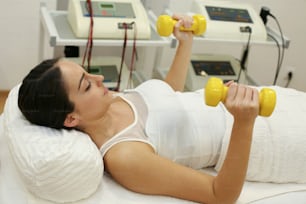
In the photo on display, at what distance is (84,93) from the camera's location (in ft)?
4.26

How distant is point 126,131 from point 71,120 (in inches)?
7.1

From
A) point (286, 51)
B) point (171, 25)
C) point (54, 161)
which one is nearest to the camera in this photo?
point (54, 161)

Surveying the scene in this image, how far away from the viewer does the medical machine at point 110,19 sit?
194 cm

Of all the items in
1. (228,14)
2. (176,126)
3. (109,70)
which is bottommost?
(109,70)

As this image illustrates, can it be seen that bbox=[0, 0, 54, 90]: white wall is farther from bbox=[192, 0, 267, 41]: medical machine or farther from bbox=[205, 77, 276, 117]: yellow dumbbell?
bbox=[205, 77, 276, 117]: yellow dumbbell

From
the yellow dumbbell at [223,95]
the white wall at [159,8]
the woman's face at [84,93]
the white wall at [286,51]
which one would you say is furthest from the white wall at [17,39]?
the yellow dumbbell at [223,95]

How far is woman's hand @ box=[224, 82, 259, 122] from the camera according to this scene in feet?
3.84

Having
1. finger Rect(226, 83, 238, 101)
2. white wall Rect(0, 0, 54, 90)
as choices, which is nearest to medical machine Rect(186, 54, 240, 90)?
white wall Rect(0, 0, 54, 90)

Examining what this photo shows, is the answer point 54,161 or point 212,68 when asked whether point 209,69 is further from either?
point 54,161

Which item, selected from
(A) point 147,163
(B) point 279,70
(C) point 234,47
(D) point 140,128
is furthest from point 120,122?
(B) point 279,70

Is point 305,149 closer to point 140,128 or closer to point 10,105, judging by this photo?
point 140,128

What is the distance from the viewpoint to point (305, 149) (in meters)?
1.47

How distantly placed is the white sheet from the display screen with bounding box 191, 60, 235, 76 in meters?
1.04

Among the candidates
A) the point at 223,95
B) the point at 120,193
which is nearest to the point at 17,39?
the point at 120,193
